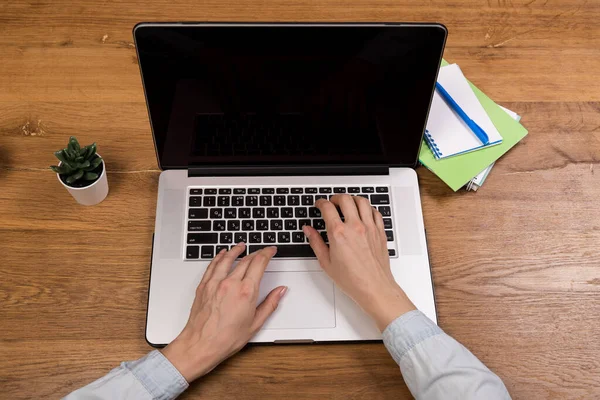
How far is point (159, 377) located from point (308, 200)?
0.38m

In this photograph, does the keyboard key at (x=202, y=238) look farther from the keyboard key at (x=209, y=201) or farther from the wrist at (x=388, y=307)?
the wrist at (x=388, y=307)

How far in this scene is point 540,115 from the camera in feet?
3.55

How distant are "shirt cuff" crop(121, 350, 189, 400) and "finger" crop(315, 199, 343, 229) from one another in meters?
0.33

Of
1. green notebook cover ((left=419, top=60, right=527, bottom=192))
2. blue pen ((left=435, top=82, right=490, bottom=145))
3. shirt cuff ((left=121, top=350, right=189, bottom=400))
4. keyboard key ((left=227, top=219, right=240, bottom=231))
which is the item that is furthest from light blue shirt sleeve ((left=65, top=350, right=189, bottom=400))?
blue pen ((left=435, top=82, right=490, bottom=145))

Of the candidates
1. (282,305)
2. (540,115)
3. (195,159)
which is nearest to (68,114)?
(195,159)

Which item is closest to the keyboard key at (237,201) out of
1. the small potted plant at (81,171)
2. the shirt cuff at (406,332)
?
the small potted plant at (81,171)

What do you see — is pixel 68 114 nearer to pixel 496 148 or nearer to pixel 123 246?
pixel 123 246

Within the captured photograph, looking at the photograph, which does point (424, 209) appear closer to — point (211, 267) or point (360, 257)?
point (360, 257)

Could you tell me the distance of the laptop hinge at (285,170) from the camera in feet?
3.17

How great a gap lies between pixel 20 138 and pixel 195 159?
13.9 inches

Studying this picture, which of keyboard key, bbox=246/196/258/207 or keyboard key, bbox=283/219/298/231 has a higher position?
keyboard key, bbox=246/196/258/207

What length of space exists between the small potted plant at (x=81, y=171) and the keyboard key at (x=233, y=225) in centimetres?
23

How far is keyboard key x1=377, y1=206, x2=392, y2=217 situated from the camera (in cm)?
94

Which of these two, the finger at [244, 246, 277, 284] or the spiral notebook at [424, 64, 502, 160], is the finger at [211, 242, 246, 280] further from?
the spiral notebook at [424, 64, 502, 160]
